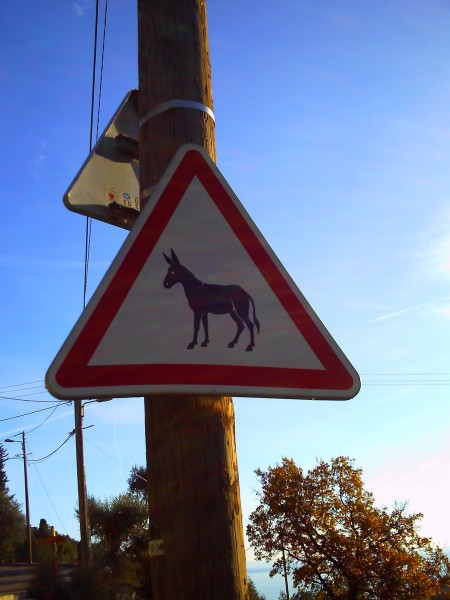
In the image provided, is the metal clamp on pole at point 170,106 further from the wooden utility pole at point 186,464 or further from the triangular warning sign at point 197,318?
the triangular warning sign at point 197,318

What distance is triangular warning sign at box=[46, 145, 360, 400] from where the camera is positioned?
201 cm

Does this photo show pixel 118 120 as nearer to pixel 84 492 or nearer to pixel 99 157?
pixel 99 157

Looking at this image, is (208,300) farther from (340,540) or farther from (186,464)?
(340,540)

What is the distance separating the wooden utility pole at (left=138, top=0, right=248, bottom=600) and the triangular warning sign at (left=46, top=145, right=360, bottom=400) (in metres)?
0.22

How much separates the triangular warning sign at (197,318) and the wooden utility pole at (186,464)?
223 millimetres

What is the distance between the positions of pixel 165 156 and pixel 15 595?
25.6 m

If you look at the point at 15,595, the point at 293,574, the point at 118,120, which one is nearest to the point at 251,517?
the point at 293,574

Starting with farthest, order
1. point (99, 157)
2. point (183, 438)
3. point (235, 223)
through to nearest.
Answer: point (99, 157) < point (235, 223) < point (183, 438)

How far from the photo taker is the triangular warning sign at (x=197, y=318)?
201cm

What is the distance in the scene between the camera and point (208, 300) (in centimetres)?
222

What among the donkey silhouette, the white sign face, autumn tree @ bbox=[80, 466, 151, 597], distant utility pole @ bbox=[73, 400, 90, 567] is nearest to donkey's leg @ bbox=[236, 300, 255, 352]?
the donkey silhouette

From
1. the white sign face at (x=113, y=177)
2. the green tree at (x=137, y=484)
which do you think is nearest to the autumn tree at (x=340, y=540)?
the green tree at (x=137, y=484)

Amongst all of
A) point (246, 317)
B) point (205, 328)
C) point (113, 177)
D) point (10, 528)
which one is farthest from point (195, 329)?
point (10, 528)

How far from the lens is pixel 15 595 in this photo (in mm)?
24109
